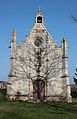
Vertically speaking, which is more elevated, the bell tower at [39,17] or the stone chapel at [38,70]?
the bell tower at [39,17]

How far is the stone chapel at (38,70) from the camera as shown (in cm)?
3578

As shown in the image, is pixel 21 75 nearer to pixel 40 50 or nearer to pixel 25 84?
pixel 25 84

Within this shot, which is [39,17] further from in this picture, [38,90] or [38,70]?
[38,90]

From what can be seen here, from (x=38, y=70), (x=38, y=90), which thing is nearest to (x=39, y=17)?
(x=38, y=70)

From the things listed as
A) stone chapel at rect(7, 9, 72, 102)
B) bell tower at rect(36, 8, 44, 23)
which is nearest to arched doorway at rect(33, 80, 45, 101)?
stone chapel at rect(7, 9, 72, 102)

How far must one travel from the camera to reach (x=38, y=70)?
3634cm

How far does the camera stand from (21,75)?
118 feet

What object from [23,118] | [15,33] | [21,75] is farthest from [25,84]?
[23,118]

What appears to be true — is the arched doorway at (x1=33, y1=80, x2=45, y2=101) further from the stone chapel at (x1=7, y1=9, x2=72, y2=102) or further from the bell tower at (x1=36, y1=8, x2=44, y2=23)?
the bell tower at (x1=36, y1=8, x2=44, y2=23)

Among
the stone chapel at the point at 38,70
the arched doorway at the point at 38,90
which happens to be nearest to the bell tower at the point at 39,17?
the stone chapel at the point at 38,70

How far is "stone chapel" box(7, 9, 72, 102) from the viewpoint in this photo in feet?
117

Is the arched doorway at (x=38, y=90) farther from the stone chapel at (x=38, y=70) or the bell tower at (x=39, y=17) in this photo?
the bell tower at (x=39, y=17)

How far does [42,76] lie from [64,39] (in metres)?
5.33

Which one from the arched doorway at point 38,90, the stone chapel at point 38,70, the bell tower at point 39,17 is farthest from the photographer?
the bell tower at point 39,17
